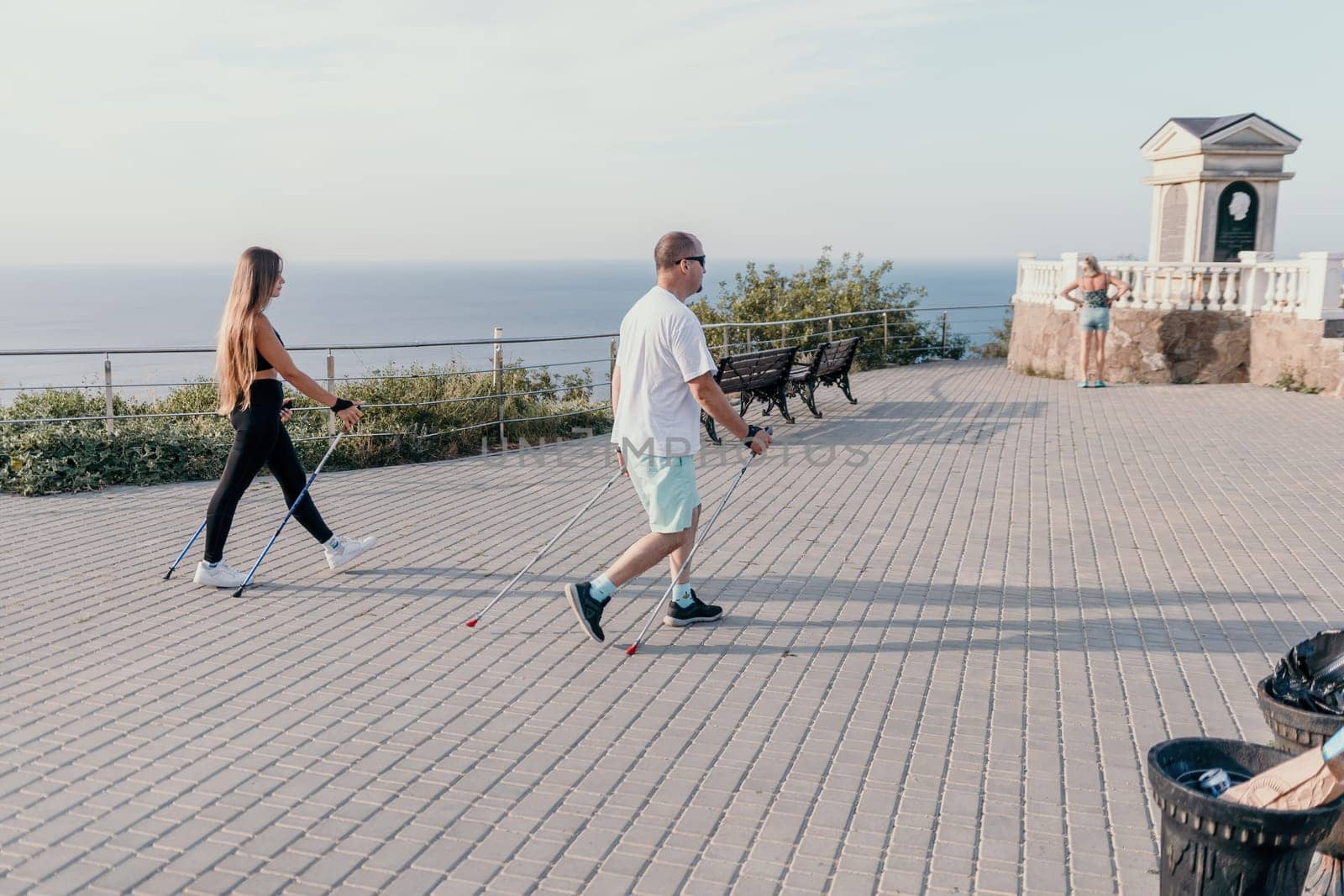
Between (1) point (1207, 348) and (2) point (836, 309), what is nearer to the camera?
(1) point (1207, 348)

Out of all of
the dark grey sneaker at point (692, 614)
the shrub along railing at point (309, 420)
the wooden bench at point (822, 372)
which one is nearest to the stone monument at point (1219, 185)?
the wooden bench at point (822, 372)

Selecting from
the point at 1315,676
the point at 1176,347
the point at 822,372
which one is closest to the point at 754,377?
the point at 822,372

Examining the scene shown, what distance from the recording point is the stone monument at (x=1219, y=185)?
18828 millimetres

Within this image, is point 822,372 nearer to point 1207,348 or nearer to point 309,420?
point 309,420

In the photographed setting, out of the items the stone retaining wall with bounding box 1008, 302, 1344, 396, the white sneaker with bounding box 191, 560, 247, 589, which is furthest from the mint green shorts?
the stone retaining wall with bounding box 1008, 302, 1344, 396

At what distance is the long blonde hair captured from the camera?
6.30m

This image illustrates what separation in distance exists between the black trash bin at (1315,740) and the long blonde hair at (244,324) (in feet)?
17.2

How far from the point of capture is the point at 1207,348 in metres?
16.8

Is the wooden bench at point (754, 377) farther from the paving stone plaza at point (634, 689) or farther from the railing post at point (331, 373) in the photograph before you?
the railing post at point (331, 373)

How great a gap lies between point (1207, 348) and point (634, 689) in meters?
14.5

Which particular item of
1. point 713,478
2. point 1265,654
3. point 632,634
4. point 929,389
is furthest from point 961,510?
point 929,389

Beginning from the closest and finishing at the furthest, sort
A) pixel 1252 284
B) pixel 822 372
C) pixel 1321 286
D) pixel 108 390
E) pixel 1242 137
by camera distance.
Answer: pixel 108 390
pixel 822 372
pixel 1321 286
pixel 1252 284
pixel 1242 137

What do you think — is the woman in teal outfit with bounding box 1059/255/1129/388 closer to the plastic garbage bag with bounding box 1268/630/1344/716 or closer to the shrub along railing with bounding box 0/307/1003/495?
the shrub along railing with bounding box 0/307/1003/495

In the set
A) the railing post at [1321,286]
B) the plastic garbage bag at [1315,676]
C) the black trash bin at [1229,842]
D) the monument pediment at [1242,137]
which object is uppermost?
the monument pediment at [1242,137]
